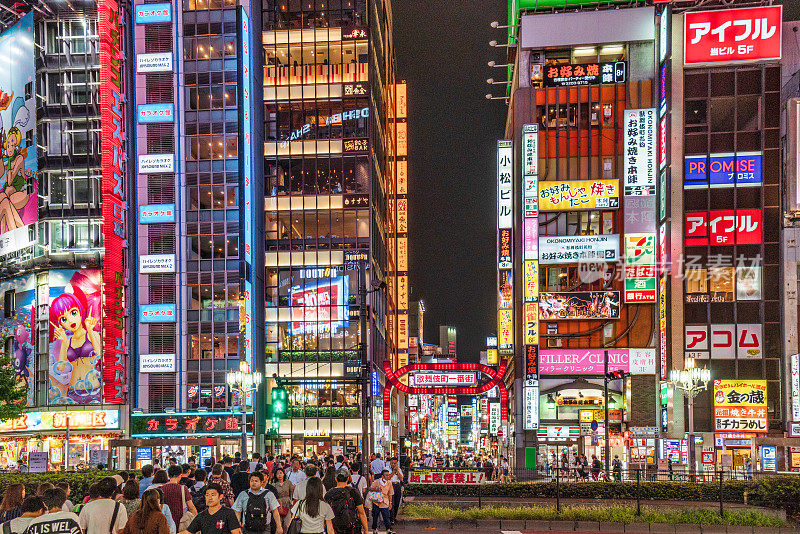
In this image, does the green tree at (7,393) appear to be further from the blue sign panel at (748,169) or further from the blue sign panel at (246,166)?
the blue sign panel at (748,169)

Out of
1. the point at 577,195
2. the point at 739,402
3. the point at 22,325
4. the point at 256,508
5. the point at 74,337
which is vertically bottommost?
the point at 739,402

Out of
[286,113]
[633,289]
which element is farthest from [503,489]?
[286,113]

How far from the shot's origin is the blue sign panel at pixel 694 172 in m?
52.8

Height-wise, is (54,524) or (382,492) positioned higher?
(54,524)

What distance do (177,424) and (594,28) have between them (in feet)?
127

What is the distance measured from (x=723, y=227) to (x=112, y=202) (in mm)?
39673

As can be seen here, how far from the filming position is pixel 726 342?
5212cm

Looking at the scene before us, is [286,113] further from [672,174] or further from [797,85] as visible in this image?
[797,85]

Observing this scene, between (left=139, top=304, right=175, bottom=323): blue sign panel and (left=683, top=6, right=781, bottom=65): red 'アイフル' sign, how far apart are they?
39025mm

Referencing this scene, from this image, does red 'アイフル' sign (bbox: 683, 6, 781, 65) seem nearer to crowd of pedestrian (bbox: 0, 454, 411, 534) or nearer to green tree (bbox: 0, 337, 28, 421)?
green tree (bbox: 0, 337, 28, 421)

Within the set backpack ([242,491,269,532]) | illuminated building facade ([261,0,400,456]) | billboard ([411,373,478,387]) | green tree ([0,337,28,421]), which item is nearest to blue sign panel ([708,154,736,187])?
billboard ([411,373,478,387])

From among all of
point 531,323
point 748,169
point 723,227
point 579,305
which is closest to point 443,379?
point 531,323

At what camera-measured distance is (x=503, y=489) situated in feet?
94.0

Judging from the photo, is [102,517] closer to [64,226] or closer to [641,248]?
[641,248]
